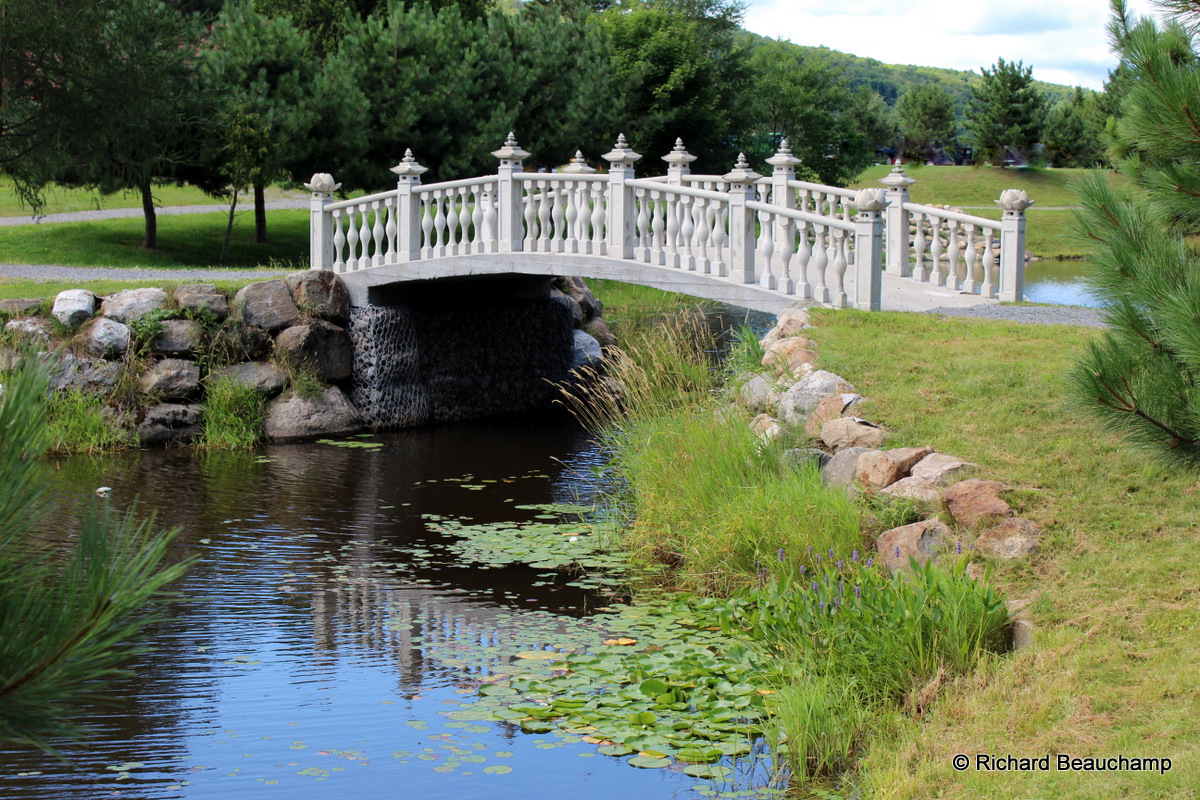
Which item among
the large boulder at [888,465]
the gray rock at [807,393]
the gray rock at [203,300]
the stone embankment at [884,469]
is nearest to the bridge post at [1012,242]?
the stone embankment at [884,469]

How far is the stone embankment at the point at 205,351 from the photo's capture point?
13.4 meters

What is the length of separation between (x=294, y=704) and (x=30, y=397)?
3.97 m

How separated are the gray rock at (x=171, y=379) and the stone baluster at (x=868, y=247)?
24.3ft

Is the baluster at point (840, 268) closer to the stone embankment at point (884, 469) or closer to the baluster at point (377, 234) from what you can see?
the stone embankment at point (884, 469)

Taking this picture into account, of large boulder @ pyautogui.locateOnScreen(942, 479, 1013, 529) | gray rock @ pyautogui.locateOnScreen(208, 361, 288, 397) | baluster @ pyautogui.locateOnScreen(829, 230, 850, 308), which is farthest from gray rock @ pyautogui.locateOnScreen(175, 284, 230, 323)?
large boulder @ pyautogui.locateOnScreen(942, 479, 1013, 529)

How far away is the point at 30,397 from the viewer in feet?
7.59

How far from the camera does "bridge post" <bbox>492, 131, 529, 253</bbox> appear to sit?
14.4 m

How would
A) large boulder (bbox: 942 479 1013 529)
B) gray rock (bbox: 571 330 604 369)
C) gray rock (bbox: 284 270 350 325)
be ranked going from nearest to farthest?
large boulder (bbox: 942 479 1013 529)
gray rock (bbox: 284 270 350 325)
gray rock (bbox: 571 330 604 369)

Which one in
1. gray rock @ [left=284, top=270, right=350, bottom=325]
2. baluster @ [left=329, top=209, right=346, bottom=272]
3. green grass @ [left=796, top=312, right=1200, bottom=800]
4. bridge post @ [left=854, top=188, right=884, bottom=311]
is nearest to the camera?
green grass @ [left=796, top=312, right=1200, bottom=800]

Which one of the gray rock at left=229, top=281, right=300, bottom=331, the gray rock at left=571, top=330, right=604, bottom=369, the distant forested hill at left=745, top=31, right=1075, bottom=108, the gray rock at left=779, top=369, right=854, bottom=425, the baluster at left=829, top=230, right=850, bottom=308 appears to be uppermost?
the distant forested hill at left=745, top=31, right=1075, bottom=108

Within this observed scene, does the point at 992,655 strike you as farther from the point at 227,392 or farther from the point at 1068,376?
the point at 227,392

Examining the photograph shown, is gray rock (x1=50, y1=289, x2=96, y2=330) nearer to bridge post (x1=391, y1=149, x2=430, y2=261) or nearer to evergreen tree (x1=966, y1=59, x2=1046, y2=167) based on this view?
bridge post (x1=391, y1=149, x2=430, y2=261)

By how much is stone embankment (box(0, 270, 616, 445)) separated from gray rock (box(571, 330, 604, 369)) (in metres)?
3.31

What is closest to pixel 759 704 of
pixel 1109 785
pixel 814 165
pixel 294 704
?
pixel 1109 785
